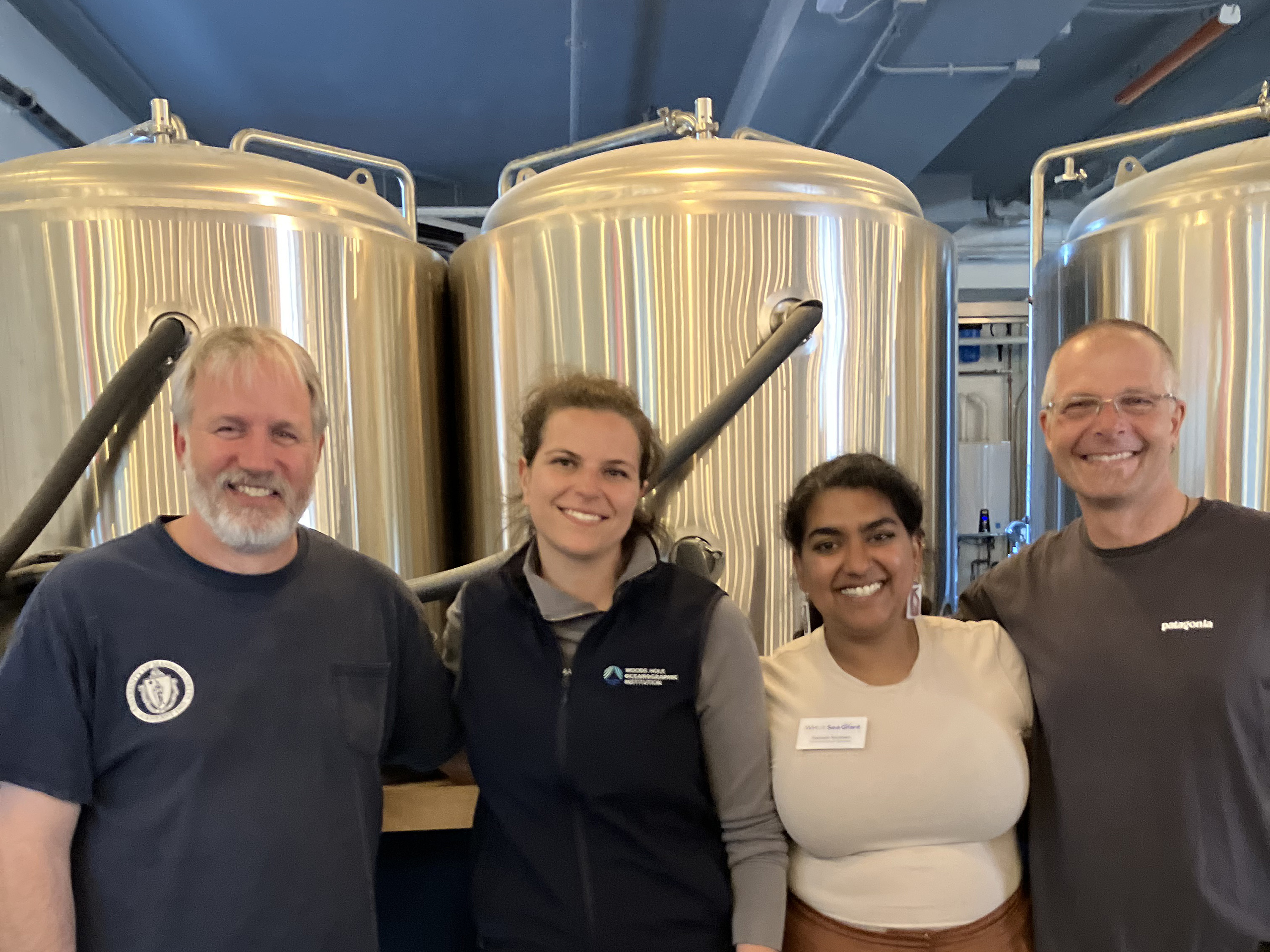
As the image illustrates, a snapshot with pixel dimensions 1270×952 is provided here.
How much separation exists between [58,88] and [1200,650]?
3.78 metres

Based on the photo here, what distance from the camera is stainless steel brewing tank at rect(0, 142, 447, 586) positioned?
53.9 inches

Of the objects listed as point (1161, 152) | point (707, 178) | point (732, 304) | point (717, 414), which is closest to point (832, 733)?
point (717, 414)

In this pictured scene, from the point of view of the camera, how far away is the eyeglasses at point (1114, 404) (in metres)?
1.13

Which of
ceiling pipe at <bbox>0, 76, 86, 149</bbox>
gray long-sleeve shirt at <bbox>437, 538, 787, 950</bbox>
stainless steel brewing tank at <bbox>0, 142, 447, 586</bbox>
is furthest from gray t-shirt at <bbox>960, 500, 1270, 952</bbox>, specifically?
ceiling pipe at <bbox>0, 76, 86, 149</bbox>

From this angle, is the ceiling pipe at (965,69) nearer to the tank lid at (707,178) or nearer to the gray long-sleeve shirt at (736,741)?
the tank lid at (707,178)

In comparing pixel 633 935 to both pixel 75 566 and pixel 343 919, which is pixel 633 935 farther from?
pixel 75 566

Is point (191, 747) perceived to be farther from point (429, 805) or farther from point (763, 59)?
point (763, 59)

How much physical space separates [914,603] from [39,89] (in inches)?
131

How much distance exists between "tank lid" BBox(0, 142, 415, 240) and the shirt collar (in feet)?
2.79

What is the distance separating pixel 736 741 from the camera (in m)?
1.04

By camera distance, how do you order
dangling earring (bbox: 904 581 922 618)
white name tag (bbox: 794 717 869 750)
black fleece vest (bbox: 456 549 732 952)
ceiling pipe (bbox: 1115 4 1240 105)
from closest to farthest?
black fleece vest (bbox: 456 549 732 952), white name tag (bbox: 794 717 869 750), dangling earring (bbox: 904 581 922 618), ceiling pipe (bbox: 1115 4 1240 105)

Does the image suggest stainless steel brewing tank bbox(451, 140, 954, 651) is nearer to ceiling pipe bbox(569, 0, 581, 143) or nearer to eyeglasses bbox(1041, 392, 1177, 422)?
eyeglasses bbox(1041, 392, 1177, 422)

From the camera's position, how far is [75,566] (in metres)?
0.91

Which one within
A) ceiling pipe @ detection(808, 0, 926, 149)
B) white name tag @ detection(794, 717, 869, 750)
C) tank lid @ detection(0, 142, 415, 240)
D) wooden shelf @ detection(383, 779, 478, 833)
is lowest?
wooden shelf @ detection(383, 779, 478, 833)
